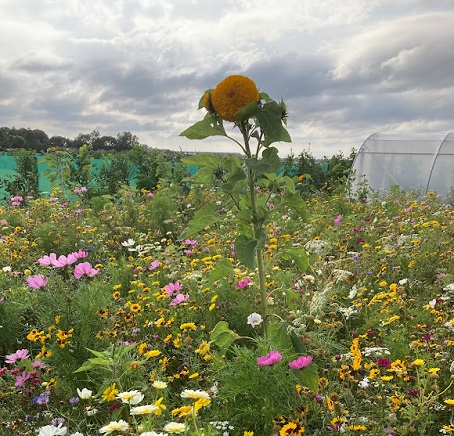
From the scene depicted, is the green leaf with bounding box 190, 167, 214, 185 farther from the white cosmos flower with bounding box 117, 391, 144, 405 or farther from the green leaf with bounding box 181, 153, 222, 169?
the white cosmos flower with bounding box 117, 391, 144, 405

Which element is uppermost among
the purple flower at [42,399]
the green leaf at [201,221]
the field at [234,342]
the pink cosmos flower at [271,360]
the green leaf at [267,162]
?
the green leaf at [267,162]

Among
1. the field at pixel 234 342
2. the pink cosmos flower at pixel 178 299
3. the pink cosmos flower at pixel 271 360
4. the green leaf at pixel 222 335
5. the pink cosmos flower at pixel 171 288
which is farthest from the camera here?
the pink cosmos flower at pixel 171 288

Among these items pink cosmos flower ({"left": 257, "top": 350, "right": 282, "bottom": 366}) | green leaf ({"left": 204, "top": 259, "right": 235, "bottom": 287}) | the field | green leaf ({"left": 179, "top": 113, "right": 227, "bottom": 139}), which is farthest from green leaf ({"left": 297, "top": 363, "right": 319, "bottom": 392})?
green leaf ({"left": 179, "top": 113, "right": 227, "bottom": 139})

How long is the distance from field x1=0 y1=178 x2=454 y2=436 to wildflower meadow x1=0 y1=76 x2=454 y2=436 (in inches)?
0.4

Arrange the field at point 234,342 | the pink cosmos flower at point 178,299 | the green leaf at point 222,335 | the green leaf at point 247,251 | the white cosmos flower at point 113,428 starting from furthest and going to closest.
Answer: the pink cosmos flower at point 178,299 → the green leaf at point 222,335 → the green leaf at point 247,251 → the field at point 234,342 → the white cosmos flower at point 113,428

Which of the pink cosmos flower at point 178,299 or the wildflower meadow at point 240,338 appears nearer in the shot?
the wildflower meadow at point 240,338

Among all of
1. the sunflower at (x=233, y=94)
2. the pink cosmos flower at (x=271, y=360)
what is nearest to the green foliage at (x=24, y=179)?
the sunflower at (x=233, y=94)

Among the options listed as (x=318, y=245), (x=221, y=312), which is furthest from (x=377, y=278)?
(x=221, y=312)

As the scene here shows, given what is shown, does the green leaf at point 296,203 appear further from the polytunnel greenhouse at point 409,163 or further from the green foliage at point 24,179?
the green foliage at point 24,179

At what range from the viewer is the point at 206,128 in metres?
2.24

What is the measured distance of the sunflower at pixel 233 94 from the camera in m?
2.08

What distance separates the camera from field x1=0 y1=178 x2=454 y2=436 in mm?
2064

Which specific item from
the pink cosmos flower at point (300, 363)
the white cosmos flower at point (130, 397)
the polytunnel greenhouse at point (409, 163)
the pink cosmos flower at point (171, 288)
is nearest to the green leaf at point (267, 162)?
the pink cosmos flower at point (300, 363)

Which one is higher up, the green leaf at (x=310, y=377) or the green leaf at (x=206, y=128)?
the green leaf at (x=206, y=128)
